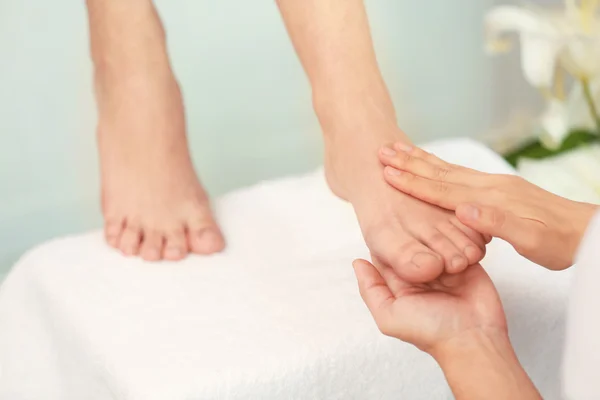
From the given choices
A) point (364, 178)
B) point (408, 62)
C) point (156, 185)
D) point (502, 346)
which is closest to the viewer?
point (502, 346)

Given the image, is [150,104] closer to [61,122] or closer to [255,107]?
[61,122]

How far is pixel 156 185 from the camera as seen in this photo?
38.9 inches

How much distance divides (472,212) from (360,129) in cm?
21

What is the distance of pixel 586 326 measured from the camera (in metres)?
0.48

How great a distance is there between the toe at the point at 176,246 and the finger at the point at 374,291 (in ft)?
0.89

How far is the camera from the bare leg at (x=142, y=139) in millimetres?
982

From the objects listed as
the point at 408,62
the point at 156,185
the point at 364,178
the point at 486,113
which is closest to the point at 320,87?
the point at 364,178

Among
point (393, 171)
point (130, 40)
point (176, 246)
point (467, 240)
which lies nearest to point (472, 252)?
point (467, 240)

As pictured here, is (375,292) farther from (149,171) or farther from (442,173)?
(149,171)

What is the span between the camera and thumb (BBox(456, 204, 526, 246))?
68cm

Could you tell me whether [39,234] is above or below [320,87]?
below

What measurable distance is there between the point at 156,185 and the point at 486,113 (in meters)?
0.93

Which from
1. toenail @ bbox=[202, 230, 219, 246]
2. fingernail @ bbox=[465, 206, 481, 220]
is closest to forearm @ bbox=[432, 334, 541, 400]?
fingernail @ bbox=[465, 206, 481, 220]

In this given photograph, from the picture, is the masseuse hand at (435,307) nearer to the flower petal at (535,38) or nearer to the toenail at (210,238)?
the toenail at (210,238)
